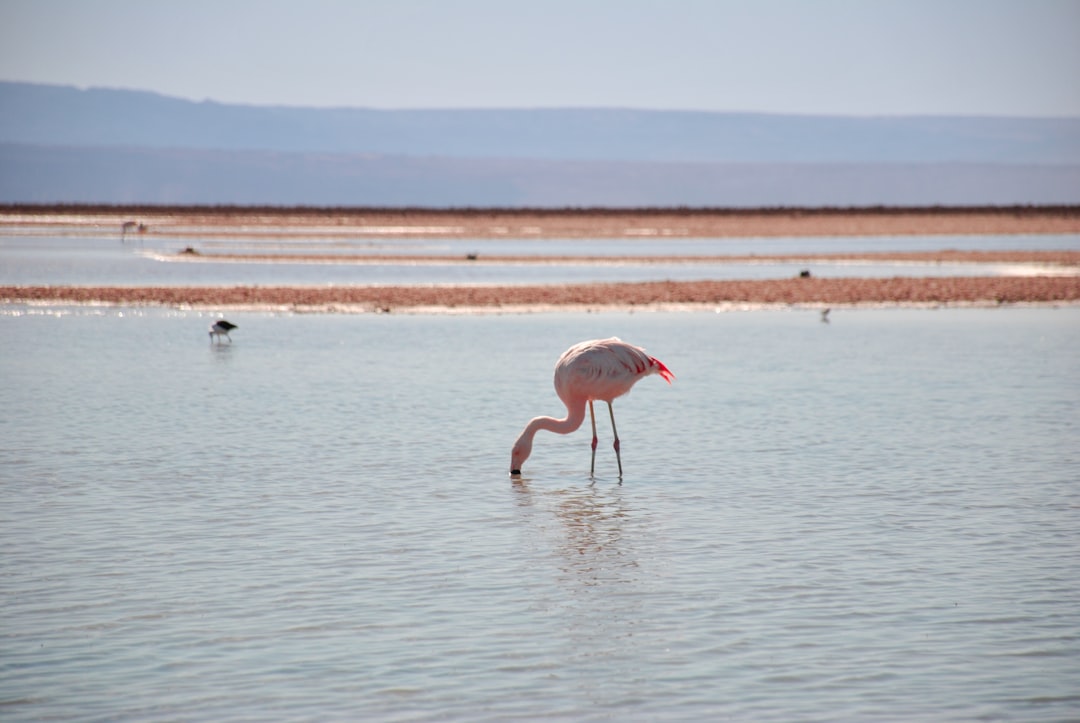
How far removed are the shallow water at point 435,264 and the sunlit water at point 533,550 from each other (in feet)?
65.8

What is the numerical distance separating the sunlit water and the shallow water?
65.8ft

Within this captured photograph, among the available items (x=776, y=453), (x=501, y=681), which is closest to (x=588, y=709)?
(x=501, y=681)

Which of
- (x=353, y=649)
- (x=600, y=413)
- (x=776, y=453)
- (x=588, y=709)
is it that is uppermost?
(x=600, y=413)

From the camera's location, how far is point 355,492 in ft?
35.9

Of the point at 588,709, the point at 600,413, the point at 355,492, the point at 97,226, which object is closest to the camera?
the point at 588,709

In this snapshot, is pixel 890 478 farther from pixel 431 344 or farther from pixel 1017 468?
pixel 431 344

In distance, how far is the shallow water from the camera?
3797cm

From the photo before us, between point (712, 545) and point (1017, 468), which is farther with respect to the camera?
point (1017, 468)

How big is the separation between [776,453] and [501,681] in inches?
260

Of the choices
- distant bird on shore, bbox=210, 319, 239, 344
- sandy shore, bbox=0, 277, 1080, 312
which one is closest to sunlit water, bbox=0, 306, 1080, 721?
distant bird on shore, bbox=210, 319, 239, 344

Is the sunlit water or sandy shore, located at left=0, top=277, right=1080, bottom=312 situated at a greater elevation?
sandy shore, located at left=0, top=277, right=1080, bottom=312

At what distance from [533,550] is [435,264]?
121 ft

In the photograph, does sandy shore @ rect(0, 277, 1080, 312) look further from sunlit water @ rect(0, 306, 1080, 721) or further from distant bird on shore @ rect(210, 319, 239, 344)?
sunlit water @ rect(0, 306, 1080, 721)

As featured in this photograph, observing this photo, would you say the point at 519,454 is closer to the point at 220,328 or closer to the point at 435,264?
the point at 220,328
